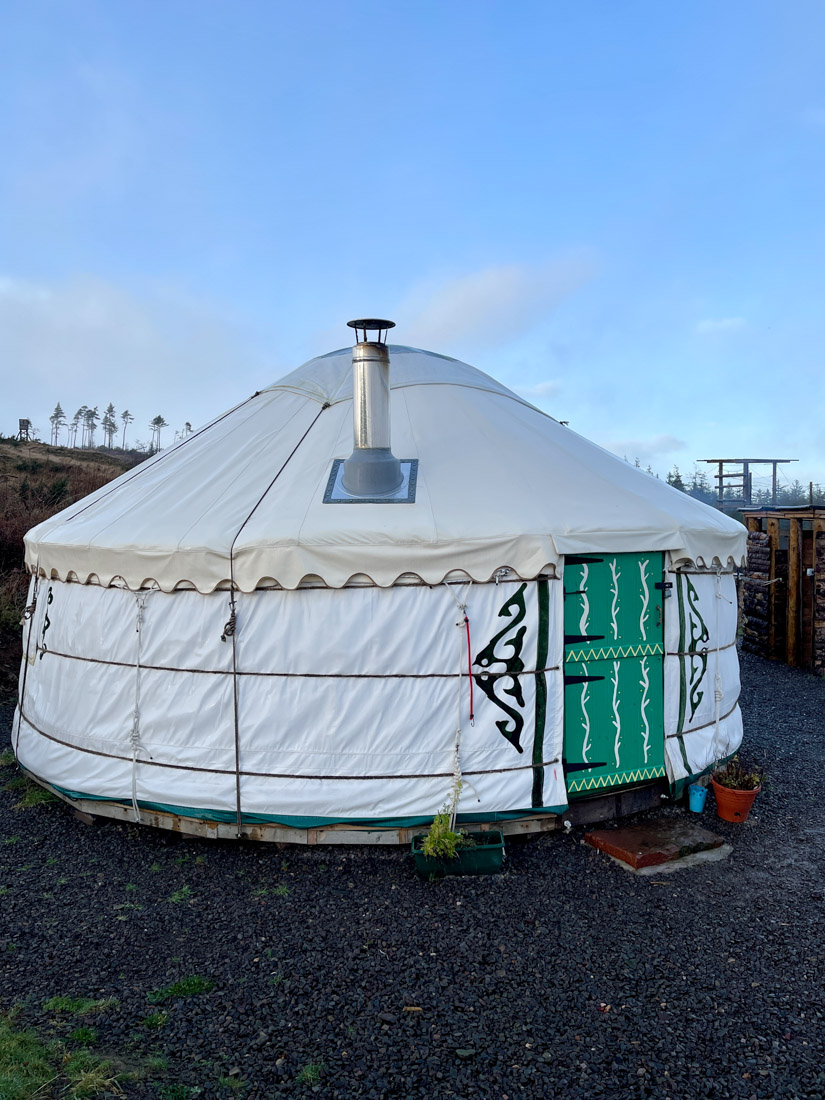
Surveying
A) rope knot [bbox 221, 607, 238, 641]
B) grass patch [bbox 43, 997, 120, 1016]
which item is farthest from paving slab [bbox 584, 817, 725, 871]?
grass patch [bbox 43, 997, 120, 1016]

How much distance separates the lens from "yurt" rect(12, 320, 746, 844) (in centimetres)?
397

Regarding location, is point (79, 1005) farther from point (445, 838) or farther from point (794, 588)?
point (794, 588)

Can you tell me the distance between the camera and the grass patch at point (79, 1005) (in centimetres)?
275

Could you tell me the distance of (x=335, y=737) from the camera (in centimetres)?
399

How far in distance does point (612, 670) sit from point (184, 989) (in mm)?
2836

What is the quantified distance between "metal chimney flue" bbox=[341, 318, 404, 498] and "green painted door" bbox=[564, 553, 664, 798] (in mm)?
1221

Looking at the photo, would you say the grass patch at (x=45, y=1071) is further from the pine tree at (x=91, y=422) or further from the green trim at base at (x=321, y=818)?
the pine tree at (x=91, y=422)

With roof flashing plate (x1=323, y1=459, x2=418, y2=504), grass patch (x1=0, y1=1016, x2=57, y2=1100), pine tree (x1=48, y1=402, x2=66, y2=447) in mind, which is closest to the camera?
grass patch (x1=0, y1=1016, x2=57, y2=1100)

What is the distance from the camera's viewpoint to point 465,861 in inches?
151

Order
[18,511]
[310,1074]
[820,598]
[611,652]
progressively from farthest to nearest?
1. [18,511]
2. [820,598]
3. [611,652]
4. [310,1074]

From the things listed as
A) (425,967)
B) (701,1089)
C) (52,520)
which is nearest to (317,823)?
(425,967)

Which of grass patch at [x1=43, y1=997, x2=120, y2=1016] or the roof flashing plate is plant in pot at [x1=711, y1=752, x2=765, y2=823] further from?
grass patch at [x1=43, y1=997, x2=120, y2=1016]

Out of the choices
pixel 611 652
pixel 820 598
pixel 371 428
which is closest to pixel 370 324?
pixel 371 428

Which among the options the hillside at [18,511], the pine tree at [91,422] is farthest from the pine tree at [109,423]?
the hillside at [18,511]
